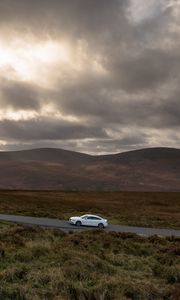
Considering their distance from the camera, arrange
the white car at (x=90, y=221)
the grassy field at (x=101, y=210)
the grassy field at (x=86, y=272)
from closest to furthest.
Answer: the grassy field at (x=86, y=272)
the white car at (x=90, y=221)
the grassy field at (x=101, y=210)

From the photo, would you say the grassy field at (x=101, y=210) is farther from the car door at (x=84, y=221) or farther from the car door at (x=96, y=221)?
the car door at (x=84, y=221)

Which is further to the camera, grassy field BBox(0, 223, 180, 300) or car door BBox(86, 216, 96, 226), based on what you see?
car door BBox(86, 216, 96, 226)

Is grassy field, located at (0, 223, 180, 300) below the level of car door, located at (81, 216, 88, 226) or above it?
above

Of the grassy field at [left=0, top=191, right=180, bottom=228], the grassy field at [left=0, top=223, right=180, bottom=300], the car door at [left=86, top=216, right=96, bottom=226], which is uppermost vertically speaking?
the grassy field at [left=0, top=223, right=180, bottom=300]

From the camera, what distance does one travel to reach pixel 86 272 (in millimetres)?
12656

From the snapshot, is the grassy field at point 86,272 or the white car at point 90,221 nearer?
the grassy field at point 86,272

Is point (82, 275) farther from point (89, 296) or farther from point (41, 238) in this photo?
point (41, 238)

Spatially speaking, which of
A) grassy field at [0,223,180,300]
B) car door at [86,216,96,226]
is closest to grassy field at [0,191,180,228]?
car door at [86,216,96,226]

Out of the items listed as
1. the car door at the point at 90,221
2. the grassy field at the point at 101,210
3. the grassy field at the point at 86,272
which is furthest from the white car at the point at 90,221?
the grassy field at the point at 86,272

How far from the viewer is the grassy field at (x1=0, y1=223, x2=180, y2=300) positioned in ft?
34.3

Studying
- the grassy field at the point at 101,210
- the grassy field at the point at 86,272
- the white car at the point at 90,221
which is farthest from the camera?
the grassy field at the point at 101,210

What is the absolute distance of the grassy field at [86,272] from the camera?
10.5 m

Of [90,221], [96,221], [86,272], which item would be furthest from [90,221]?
[86,272]

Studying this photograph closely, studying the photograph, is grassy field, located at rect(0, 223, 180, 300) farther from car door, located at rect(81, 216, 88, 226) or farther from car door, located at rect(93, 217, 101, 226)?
car door, located at rect(81, 216, 88, 226)
